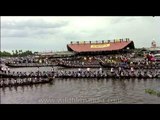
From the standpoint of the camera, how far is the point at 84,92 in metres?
22.6

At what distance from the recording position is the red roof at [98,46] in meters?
49.5

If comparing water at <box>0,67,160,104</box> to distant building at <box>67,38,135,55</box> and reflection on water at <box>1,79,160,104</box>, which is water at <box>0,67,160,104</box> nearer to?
reflection on water at <box>1,79,160,104</box>

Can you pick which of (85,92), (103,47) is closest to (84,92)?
(85,92)

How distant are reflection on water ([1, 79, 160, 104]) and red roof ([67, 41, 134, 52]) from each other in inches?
829

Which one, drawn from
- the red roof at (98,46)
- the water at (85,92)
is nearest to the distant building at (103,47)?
the red roof at (98,46)

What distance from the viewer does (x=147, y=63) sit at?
35.9 m

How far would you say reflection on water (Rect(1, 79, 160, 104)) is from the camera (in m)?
19.4

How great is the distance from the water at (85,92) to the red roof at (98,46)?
2078 cm

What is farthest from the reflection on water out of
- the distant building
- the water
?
the distant building

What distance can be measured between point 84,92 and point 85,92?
7cm
